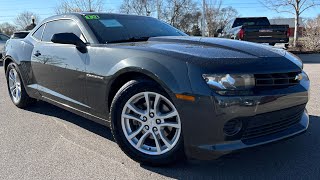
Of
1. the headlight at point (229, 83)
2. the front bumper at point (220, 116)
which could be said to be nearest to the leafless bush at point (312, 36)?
the front bumper at point (220, 116)

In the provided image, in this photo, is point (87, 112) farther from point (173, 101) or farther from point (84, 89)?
point (173, 101)

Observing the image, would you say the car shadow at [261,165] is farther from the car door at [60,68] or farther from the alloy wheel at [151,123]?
the car door at [60,68]

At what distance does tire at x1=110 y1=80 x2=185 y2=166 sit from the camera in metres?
3.00

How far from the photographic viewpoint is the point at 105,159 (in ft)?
10.9

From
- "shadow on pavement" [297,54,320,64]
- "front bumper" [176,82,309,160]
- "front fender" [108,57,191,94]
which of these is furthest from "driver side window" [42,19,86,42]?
"shadow on pavement" [297,54,320,64]

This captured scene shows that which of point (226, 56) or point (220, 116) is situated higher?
point (226, 56)

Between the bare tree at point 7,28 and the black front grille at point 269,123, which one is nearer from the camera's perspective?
the black front grille at point 269,123

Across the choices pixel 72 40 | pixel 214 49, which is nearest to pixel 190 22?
pixel 72 40

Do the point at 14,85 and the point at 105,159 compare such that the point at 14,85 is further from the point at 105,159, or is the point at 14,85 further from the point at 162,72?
the point at 162,72

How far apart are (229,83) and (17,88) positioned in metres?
3.94

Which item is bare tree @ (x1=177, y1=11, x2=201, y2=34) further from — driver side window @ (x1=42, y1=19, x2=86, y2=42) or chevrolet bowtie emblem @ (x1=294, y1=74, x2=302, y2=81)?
chevrolet bowtie emblem @ (x1=294, y1=74, x2=302, y2=81)

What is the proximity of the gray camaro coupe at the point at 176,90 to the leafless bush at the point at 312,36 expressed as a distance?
569 inches

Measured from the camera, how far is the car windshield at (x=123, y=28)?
390cm

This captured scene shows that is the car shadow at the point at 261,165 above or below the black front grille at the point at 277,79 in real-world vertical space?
below
